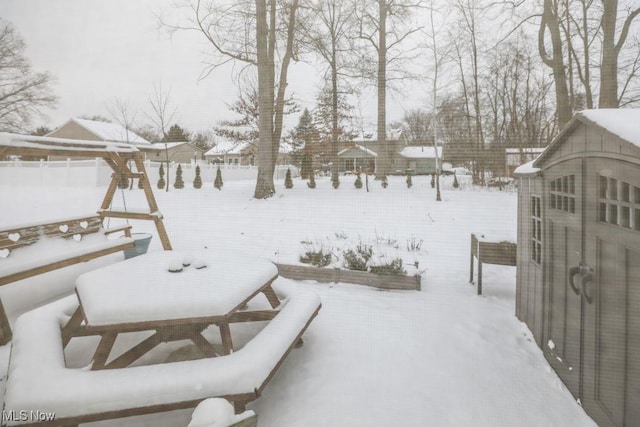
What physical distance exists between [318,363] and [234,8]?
18.6 ft

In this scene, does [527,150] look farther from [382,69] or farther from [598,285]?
[382,69]

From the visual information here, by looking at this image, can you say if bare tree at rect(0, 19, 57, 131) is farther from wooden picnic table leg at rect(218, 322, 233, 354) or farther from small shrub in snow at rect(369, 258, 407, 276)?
small shrub in snow at rect(369, 258, 407, 276)

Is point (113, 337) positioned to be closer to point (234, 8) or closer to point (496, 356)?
point (496, 356)

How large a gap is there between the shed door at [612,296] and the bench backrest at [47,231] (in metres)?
2.91

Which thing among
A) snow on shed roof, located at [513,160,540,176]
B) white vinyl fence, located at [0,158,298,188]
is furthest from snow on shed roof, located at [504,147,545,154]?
white vinyl fence, located at [0,158,298,188]

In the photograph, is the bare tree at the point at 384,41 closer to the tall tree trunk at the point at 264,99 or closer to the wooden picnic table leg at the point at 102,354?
the tall tree trunk at the point at 264,99

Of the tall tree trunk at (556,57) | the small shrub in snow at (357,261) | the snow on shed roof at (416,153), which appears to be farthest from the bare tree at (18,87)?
the snow on shed roof at (416,153)

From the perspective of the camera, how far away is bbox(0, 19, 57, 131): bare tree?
192cm

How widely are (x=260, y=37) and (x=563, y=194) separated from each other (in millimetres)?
5624

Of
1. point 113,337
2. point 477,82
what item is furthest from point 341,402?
point 477,82

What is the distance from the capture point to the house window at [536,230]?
5.10 feet

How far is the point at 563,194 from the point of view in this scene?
1.27m

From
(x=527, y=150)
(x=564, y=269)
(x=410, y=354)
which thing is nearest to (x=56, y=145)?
(x=410, y=354)

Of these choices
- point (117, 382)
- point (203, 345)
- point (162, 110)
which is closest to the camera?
point (117, 382)
